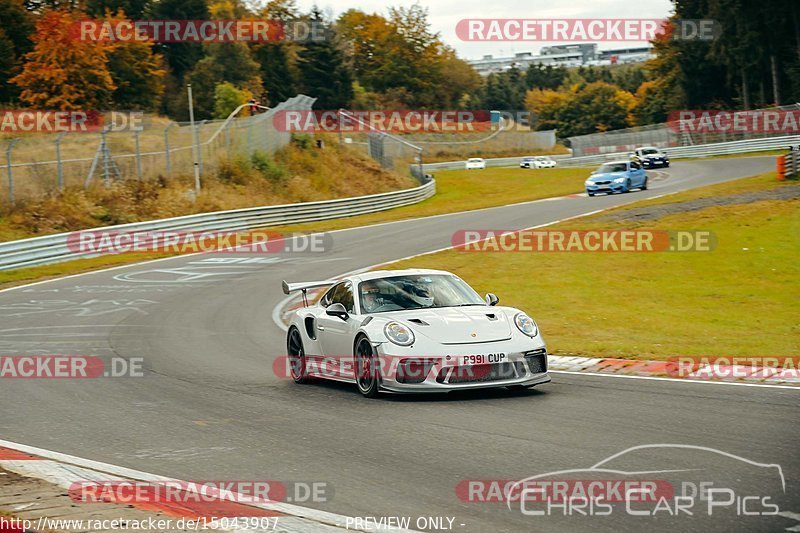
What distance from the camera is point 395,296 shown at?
1103 centimetres

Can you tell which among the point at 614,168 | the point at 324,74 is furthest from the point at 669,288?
the point at 324,74

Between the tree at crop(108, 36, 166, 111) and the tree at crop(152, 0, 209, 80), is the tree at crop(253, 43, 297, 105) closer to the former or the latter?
the tree at crop(152, 0, 209, 80)

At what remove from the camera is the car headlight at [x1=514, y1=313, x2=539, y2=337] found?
33.1 ft

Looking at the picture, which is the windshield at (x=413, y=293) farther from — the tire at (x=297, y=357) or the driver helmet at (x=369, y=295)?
the tire at (x=297, y=357)

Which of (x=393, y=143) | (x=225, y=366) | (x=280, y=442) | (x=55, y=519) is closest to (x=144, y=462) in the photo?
(x=280, y=442)

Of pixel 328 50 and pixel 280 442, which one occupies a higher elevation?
pixel 328 50

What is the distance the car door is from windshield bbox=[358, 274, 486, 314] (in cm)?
22

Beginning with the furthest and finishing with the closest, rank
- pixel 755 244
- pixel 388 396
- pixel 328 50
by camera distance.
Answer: pixel 328 50
pixel 755 244
pixel 388 396

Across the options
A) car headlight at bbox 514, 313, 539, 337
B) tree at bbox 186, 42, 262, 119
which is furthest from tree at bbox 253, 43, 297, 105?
car headlight at bbox 514, 313, 539, 337

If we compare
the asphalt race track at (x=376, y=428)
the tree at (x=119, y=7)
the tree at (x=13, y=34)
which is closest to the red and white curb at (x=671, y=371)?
the asphalt race track at (x=376, y=428)

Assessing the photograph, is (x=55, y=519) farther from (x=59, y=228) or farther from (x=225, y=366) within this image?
(x=59, y=228)

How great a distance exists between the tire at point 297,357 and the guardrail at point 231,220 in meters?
16.8

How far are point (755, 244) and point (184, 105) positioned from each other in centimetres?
6378

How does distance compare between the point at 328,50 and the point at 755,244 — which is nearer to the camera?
the point at 755,244
